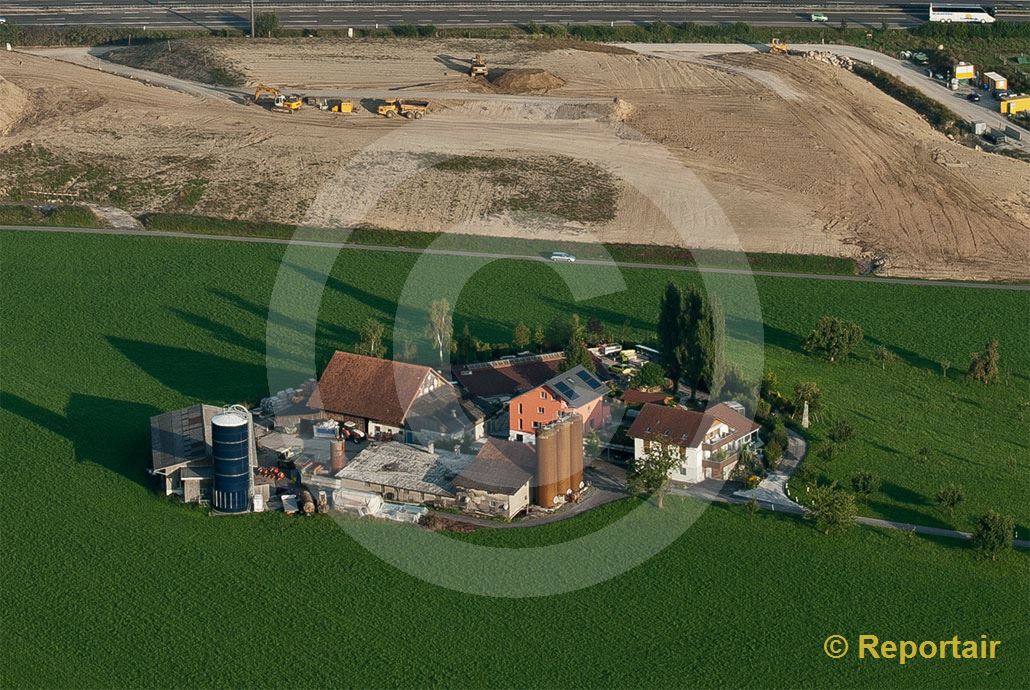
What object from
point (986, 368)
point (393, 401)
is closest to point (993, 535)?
point (986, 368)

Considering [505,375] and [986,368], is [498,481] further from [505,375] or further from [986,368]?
[986,368]

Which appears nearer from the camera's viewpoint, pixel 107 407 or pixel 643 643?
pixel 643 643

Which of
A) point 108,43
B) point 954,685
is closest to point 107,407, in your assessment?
point 954,685

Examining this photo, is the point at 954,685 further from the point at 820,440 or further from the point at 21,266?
the point at 21,266

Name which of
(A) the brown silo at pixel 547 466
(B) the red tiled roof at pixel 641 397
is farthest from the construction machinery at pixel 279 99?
(A) the brown silo at pixel 547 466

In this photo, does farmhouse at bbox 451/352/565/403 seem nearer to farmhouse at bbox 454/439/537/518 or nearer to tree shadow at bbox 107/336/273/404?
farmhouse at bbox 454/439/537/518

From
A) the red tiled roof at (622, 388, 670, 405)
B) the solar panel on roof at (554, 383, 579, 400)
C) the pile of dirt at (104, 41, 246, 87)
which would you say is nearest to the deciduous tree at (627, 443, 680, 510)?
the solar panel on roof at (554, 383, 579, 400)
